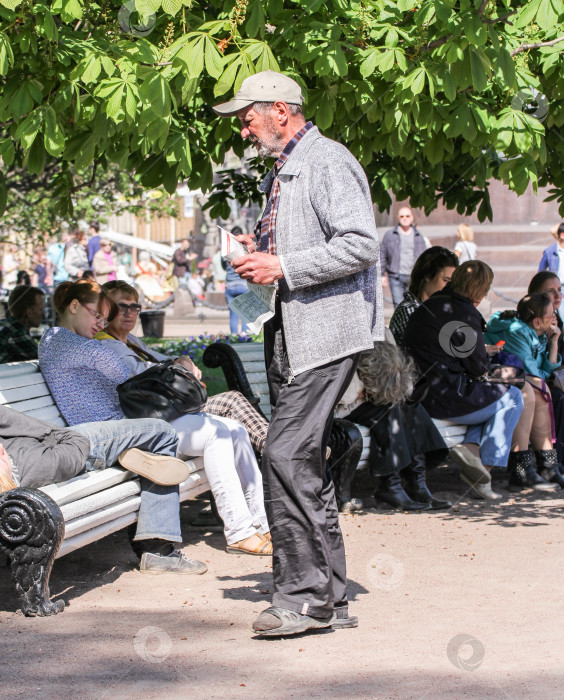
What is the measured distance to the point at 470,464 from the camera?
7.11 m

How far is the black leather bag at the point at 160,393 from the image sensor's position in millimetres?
5527

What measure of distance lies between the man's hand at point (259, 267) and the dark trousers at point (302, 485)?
349 millimetres

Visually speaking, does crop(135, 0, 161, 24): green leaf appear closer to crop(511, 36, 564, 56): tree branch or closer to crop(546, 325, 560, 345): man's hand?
crop(511, 36, 564, 56): tree branch

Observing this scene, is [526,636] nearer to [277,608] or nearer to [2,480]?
[277,608]

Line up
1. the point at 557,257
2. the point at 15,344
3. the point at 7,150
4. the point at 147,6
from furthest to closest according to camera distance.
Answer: the point at 557,257 → the point at 15,344 → the point at 7,150 → the point at 147,6

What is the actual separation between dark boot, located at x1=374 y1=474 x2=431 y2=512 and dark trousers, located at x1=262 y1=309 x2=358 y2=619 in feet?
8.79

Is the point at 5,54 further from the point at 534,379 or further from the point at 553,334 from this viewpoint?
the point at 553,334

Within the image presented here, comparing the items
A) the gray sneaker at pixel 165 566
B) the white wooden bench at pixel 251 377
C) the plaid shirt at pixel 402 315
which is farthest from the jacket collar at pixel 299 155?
the plaid shirt at pixel 402 315

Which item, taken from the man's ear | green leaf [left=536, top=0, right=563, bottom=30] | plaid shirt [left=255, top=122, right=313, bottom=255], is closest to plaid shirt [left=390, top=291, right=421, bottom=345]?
green leaf [left=536, top=0, right=563, bottom=30]

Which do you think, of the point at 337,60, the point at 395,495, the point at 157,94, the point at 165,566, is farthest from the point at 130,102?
the point at 395,495

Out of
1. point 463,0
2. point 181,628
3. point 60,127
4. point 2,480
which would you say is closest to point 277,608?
point 181,628

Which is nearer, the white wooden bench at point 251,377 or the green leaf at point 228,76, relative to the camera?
the green leaf at point 228,76

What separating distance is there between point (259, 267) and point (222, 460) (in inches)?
76.9

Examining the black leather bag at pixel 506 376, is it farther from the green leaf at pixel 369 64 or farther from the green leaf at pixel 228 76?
the green leaf at pixel 228 76
